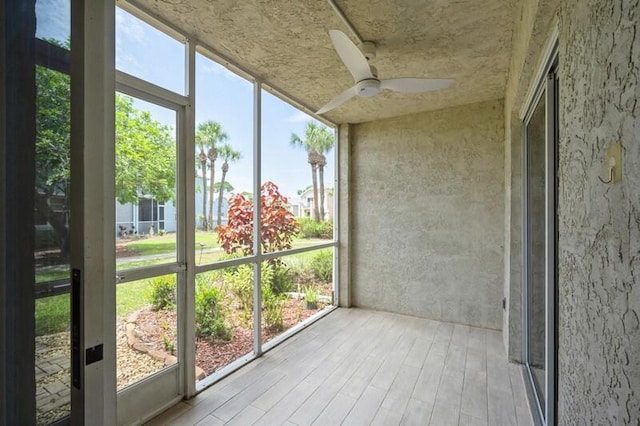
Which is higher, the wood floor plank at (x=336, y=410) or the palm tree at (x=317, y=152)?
the palm tree at (x=317, y=152)

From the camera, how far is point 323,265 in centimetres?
437

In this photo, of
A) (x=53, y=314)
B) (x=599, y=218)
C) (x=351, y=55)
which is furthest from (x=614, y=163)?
(x=351, y=55)

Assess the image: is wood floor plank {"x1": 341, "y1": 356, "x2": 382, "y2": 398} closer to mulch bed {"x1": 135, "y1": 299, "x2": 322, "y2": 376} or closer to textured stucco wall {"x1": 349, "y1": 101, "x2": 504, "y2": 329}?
mulch bed {"x1": 135, "y1": 299, "x2": 322, "y2": 376}

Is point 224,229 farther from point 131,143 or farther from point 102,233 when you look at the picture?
point 102,233

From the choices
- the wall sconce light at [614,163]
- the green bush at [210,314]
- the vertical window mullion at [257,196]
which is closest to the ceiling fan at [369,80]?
the vertical window mullion at [257,196]

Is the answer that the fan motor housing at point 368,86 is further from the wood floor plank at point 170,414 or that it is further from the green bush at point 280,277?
the wood floor plank at point 170,414

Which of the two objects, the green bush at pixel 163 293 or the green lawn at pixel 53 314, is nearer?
the green lawn at pixel 53 314

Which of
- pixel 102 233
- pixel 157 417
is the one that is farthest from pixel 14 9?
pixel 157 417

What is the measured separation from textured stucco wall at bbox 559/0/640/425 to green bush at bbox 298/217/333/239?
296 cm

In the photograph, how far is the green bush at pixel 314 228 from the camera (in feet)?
12.5

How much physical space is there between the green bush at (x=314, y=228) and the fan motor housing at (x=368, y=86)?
1.98 metres

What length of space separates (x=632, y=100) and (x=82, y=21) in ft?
4.34

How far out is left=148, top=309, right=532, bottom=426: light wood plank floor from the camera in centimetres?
201

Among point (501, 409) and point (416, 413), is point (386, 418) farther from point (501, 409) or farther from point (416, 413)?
point (501, 409)
